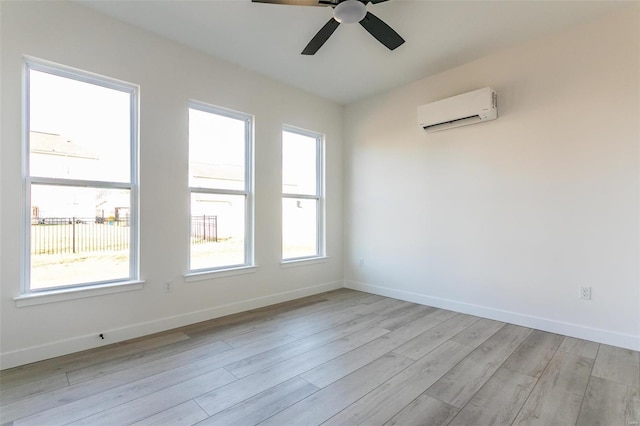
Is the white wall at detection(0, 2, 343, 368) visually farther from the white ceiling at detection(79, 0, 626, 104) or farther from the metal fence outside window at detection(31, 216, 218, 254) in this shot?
the white ceiling at detection(79, 0, 626, 104)

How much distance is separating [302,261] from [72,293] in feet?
8.36

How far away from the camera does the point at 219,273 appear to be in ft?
11.4

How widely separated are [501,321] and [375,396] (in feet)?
6.89

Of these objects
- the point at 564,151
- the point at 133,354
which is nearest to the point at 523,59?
the point at 564,151

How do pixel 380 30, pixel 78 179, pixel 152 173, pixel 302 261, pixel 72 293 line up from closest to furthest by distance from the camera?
pixel 380 30 → pixel 72 293 → pixel 78 179 → pixel 152 173 → pixel 302 261

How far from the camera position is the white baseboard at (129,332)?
2342 millimetres

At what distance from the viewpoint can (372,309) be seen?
147 inches

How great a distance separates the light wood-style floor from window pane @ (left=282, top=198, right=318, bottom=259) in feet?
4.57


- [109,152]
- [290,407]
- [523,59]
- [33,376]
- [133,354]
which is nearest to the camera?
[290,407]

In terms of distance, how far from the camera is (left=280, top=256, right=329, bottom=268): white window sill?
414 cm

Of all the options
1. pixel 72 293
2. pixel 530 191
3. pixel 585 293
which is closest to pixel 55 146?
pixel 72 293

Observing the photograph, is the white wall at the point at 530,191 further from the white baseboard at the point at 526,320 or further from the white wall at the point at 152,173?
the white wall at the point at 152,173

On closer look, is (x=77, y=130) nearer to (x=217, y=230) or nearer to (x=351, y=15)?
(x=217, y=230)

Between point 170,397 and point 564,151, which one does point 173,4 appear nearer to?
point 170,397
